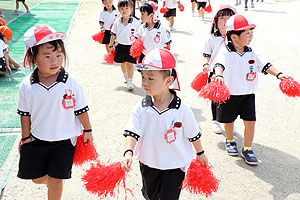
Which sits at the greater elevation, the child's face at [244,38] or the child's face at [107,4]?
the child's face at [107,4]

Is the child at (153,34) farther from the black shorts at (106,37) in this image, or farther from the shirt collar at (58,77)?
the shirt collar at (58,77)

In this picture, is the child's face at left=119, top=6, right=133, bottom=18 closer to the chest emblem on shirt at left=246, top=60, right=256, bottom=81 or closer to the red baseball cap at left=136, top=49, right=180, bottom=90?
the chest emblem on shirt at left=246, top=60, right=256, bottom=81

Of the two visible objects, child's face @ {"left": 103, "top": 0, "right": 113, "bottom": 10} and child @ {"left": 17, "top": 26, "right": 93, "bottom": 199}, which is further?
child's face @ {"left": 103, "top": 0, "right": 113, "bottom": 10}

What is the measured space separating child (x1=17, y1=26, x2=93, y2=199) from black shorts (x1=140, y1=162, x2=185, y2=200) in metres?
0.70

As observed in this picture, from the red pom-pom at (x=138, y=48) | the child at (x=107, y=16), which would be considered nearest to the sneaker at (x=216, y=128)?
the red pom-pom at (x=138, y=48)

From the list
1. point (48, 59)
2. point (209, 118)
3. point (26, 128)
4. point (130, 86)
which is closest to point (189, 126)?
point (48, 59)

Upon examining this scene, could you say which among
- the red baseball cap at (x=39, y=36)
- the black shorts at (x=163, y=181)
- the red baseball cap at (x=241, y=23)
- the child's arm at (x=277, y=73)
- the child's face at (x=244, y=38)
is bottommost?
the black shorts at (x=163, y=181)

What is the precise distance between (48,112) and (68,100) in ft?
0.63

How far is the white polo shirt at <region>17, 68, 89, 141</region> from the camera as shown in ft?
9.15

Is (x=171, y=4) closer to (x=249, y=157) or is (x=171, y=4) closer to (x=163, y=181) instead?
(x=249, y=157)

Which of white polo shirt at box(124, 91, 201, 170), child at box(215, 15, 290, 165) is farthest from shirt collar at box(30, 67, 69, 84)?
child at box(215, 15, 290, 165)

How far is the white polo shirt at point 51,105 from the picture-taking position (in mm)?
2789

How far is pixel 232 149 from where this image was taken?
14.0 ft

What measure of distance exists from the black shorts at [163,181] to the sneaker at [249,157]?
1.52m
